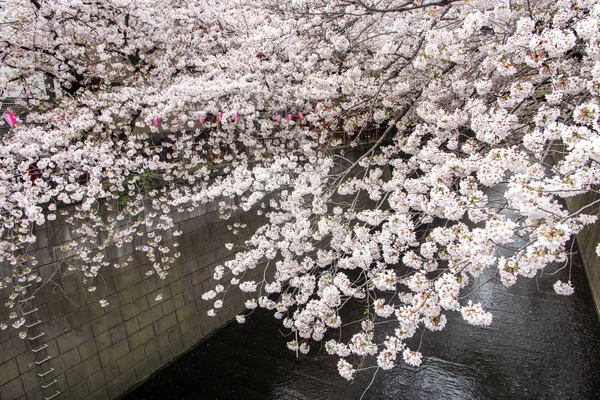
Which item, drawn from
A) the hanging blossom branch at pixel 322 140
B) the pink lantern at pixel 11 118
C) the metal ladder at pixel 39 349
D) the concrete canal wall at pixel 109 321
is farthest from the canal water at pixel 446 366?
the pink lantern at pixel 11 118

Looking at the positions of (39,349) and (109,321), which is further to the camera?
(109,321)

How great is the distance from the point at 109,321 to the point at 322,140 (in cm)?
568

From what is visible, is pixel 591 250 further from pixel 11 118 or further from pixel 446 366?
pixel 11 118

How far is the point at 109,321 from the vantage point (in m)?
6.40

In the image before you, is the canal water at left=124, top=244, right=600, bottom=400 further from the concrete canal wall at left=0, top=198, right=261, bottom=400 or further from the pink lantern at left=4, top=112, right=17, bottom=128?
the pink lantern at left=4, top=112, right=17, bottom=128

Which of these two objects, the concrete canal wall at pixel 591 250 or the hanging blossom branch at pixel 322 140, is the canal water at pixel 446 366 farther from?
the hanging blossom branch at pixel 322 140

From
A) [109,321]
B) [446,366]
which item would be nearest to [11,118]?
[109,321]

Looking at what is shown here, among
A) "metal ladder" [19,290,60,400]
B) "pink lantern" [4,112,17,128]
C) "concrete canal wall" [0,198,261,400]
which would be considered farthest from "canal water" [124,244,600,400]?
"pink lantern" [4,112,17,128]

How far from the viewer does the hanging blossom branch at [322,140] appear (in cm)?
290

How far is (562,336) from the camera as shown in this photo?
7270mm

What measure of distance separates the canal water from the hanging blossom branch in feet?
2.28

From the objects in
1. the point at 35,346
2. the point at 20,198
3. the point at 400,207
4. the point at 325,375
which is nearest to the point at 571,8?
the point at 400,207

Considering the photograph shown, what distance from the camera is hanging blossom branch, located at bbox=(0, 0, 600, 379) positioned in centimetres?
290

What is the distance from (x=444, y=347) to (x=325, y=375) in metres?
2.37
